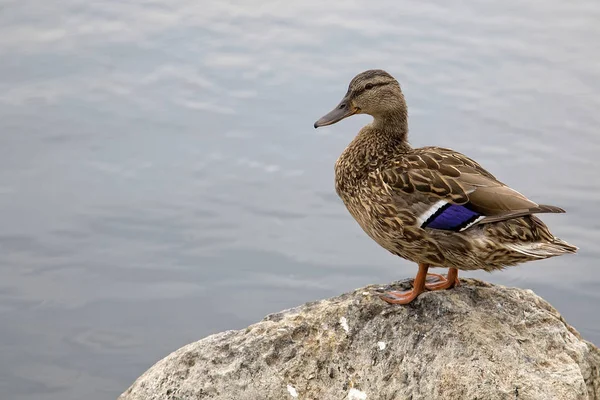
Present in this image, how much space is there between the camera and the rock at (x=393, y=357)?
15.8 ft

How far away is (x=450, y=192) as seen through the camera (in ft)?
17.4

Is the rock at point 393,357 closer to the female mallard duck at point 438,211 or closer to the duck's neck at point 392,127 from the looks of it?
the female mallard duck at point 438,211

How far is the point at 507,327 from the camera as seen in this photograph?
512cm

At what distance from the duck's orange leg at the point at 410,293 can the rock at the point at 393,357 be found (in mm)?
41

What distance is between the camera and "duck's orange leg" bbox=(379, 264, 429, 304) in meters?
5.36

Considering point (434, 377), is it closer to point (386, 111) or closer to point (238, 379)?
point (238, 379)

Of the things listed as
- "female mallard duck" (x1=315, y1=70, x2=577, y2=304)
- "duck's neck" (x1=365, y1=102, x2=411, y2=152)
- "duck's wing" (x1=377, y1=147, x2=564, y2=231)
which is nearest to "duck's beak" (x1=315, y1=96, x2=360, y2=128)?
"duck's neck" (x1=365, y1=102, x2=411, y2=152)

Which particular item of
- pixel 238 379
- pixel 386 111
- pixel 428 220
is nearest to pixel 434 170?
pixel 428 220

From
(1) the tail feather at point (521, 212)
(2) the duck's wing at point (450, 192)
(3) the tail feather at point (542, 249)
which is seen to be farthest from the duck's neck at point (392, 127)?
(3) the tail feather at point (542, 249)

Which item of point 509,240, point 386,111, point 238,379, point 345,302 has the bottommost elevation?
point 238,379

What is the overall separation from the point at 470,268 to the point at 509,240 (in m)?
0.33

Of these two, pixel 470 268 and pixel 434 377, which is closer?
pixel 434 377

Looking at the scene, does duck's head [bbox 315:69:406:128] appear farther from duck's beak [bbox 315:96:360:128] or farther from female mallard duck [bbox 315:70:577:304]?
female mallard duck [bbox 315:70:577:304]

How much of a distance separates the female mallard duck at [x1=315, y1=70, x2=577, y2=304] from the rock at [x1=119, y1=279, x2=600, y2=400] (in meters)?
0.26
